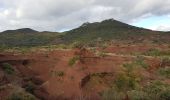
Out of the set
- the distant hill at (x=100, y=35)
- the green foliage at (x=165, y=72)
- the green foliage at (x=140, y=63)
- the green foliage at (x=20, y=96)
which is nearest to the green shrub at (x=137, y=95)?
the green foliage at (x=20, y=96)

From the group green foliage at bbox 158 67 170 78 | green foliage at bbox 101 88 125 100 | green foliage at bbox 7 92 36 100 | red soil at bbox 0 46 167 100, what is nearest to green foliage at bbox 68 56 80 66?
red soil at bbox 0 46 167 100

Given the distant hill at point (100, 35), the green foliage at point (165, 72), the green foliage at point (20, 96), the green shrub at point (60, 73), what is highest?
the distant hill at point (100, 35)

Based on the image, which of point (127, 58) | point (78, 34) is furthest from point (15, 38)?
point (127, 58)

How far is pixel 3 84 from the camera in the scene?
66.6 ft

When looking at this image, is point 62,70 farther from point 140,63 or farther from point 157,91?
point 140,63

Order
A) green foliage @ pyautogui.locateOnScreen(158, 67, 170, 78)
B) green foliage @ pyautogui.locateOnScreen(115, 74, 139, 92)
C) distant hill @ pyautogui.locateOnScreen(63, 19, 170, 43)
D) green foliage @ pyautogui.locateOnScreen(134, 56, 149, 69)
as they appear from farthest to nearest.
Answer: distant hill @ pyautogui.locateOnScreen(63, 19, 170, 43) < green foliage @ pyautogui.locateOnScreen(134, 56, 149, 69) < green foliage @ pyautogui.locateOnScreen(158, 67, 170, 78) < green foliage @ pyautogui.locateOnScreen(115, 74, 139, 92)

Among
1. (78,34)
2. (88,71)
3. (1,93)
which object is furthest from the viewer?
(78,34)

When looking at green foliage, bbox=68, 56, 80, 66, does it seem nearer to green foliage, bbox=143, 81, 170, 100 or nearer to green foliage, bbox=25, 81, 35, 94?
green foliage, bbox=25, 81, 35, 94

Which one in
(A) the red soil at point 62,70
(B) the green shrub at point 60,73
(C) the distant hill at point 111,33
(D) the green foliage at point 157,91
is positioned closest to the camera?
(D) the green foliage at point 157,91

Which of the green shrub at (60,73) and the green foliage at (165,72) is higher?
the green shrub at (60,73)

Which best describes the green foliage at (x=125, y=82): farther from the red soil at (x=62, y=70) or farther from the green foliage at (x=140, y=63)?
the green foliage at (x=140, y=63)

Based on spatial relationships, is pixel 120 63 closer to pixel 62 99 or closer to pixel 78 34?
pixel 62 99

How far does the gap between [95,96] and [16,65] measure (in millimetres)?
6247

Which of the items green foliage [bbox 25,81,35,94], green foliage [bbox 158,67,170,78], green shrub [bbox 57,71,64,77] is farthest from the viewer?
green foliage [bbox 158,67,170,78]
